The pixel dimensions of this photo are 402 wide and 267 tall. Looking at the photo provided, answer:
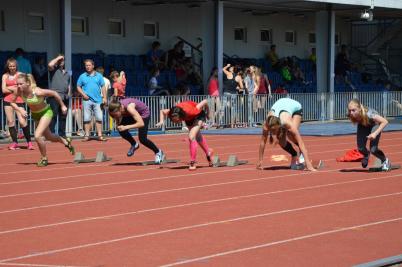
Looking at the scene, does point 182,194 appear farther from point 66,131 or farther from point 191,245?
point 66,131

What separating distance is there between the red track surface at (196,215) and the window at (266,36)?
74.2 ft

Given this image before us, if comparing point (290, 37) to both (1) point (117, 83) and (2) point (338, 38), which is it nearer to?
(2) point (338, 38)

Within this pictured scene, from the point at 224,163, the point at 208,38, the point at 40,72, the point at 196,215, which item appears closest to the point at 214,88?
the point at 208,38

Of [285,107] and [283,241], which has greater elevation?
[285,107]

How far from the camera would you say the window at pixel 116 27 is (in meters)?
32.8

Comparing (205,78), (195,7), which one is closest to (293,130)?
(205,78)

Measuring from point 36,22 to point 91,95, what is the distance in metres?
7.13

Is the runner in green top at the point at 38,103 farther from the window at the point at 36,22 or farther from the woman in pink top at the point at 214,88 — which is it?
the window at the point at 36,22

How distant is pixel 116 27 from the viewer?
109ft

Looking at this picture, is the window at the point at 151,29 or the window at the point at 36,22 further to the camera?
the window at the point at 151,29

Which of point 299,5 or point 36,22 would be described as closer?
point 36,22

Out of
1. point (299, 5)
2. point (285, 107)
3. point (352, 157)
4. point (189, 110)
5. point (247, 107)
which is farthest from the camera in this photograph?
point (299, 5)

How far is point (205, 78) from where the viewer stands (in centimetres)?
3144

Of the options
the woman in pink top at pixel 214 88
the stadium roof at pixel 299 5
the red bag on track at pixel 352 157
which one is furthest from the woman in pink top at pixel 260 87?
A: the red bag on track at pixel 352 157
